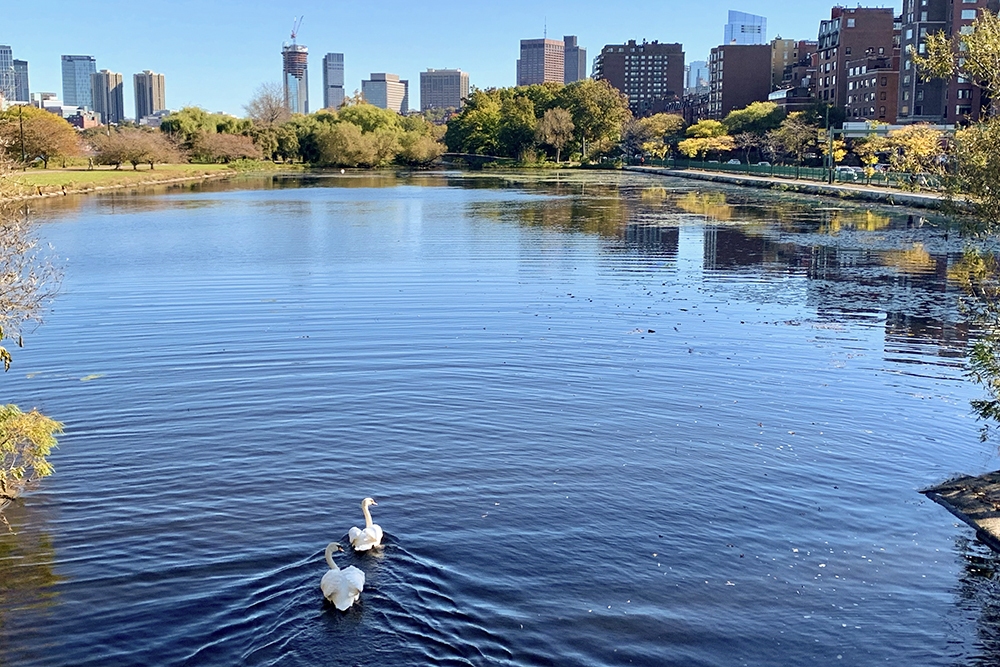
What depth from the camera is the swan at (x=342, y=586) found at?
9.20 meters

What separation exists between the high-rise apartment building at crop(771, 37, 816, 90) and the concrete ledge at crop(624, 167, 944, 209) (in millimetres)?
93133

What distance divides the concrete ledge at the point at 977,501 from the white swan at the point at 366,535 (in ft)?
23.3

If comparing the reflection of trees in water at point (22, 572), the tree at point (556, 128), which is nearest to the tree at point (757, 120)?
the tree at point (556, 128)

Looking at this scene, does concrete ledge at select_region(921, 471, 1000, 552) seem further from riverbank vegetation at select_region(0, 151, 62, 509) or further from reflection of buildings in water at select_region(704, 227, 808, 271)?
reflection of buildings in water at select_region(704, 227, 808, 271)

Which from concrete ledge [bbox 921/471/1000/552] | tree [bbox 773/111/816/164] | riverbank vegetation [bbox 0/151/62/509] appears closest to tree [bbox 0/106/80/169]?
tree [bbox 773/111/816/164]

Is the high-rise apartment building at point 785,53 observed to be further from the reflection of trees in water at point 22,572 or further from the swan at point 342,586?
the swan at point 342,586

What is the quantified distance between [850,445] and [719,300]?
12793 mm

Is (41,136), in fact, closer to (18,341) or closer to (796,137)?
(796,137)

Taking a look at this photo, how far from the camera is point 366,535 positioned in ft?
34.6

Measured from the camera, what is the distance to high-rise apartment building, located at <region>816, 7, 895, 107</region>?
14288 centimetres

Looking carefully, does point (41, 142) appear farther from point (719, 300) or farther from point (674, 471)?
point (674, 471)

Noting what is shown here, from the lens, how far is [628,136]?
517 ft

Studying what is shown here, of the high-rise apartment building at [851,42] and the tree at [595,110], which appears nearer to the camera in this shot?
the high-rise apartment building at [851,42]

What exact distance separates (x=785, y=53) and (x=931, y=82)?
3515 inches
